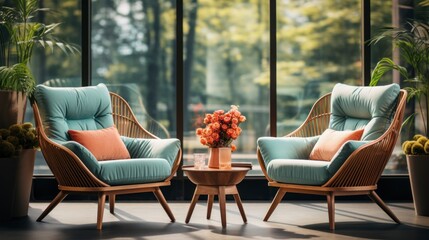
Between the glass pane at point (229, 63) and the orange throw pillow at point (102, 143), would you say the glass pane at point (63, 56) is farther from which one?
the orange throw pillow at point (102, 143)

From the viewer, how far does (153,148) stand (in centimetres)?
535

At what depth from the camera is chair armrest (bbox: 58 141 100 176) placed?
188 inches

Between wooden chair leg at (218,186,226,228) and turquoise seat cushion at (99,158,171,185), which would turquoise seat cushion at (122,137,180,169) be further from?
wooden chair leg at (218,186,226,228)

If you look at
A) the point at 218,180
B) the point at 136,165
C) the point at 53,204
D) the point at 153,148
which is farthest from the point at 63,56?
the point at 218,180

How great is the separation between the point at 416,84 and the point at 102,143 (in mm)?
2853

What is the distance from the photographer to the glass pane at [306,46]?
659 cm

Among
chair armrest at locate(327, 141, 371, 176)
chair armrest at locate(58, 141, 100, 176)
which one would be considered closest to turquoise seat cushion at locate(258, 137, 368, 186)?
chair armrest at locate(327, 141, 371, 176)

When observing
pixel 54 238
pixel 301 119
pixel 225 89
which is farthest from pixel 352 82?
pixel 54 238

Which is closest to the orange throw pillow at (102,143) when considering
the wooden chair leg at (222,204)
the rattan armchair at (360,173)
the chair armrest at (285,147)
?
the wooden chair leg at (222,204)

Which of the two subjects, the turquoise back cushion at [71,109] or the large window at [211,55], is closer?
the turquoise back cushion at [71,109]

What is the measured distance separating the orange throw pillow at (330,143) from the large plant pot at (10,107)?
2.14 meters

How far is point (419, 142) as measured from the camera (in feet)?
17.9

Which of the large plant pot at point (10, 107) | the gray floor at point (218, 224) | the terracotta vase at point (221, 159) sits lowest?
the gray floor at point (218, 224)

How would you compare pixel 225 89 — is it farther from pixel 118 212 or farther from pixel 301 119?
pixel 118 212
